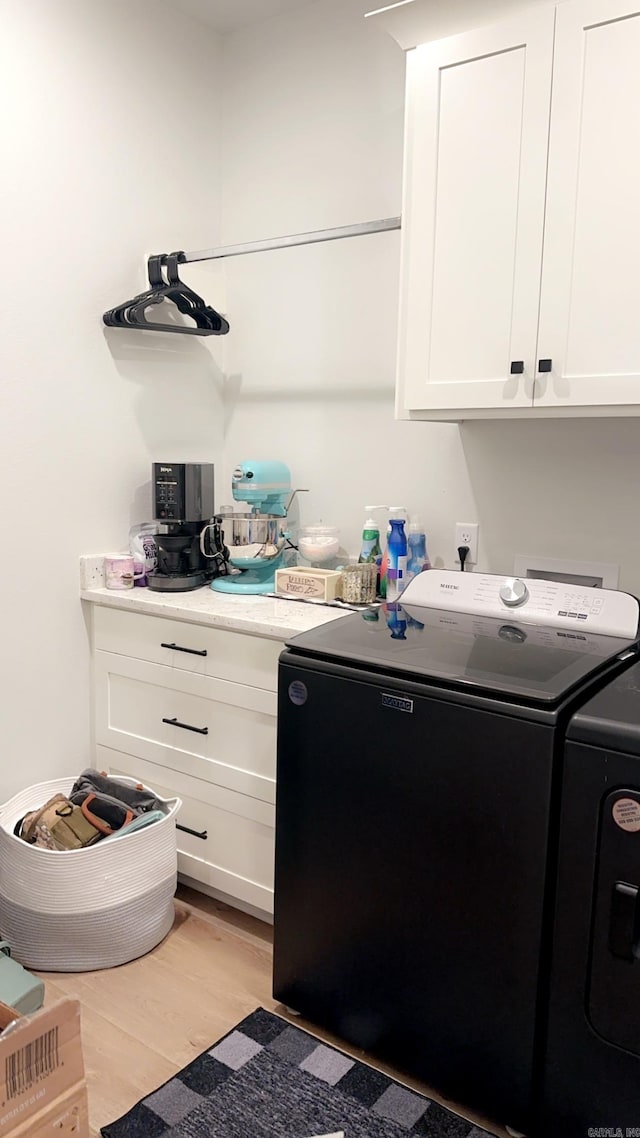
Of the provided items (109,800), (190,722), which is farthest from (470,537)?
(109,800)

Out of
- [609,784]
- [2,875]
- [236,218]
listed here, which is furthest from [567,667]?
[236,218]

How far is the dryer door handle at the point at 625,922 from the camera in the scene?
1.34 metres

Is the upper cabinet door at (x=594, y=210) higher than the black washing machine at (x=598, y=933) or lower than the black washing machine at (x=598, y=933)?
higher

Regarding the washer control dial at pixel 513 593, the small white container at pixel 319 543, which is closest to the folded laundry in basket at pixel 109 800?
the small white container at pixel 319 543

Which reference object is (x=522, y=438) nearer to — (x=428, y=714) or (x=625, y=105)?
(x=625, y=105)

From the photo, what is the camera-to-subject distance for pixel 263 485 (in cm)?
254

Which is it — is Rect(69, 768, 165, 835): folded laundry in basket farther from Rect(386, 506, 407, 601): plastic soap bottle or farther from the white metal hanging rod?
the white metal hanging rod

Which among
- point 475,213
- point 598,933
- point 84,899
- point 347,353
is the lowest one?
point 84,899

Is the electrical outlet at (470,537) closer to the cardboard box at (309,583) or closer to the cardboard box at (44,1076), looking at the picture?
the cardboard box at (309,583)

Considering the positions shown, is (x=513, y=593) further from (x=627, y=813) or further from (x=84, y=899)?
(x=84, y=899)

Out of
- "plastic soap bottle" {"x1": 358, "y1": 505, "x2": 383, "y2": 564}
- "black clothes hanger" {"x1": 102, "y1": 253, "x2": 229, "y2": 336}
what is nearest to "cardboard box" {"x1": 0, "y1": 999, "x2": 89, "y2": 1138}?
"plastic soap bottle" {"x1": 358, "y1": 505, "x2": 383, "y2": 564}

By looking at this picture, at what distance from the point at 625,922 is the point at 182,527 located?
66.0 inches

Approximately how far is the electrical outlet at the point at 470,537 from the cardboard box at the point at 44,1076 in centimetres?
147

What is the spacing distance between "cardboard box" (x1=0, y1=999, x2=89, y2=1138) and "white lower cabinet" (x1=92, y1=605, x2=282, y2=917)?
741mm
